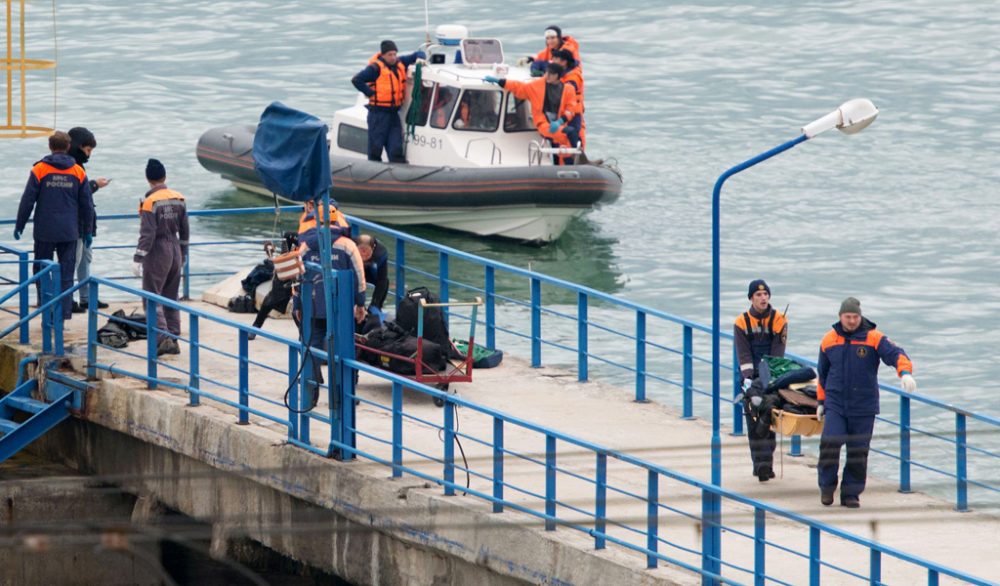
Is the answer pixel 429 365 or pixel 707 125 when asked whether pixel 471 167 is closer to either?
pixel 707 125

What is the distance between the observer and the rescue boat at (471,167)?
86.7ft

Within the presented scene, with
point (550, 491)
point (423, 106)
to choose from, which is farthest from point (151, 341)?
point (423, 106)

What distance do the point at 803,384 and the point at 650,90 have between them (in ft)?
86.4

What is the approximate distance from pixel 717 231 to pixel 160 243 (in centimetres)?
497

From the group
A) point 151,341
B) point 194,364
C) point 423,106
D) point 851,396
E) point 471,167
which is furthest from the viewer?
point 423,106

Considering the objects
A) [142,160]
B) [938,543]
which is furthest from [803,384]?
[142,160]

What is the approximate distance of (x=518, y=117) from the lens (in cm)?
2678

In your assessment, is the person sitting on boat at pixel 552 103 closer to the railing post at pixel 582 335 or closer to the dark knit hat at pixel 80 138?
the dark knit hat at pixel 80 138

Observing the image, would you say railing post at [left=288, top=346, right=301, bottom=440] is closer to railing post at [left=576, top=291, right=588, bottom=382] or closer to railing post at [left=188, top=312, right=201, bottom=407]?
railing post at [left=188, top=312, right=201, bottom=407]

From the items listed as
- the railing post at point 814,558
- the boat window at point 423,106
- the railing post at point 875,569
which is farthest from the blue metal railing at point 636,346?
the boat window at point 423,106

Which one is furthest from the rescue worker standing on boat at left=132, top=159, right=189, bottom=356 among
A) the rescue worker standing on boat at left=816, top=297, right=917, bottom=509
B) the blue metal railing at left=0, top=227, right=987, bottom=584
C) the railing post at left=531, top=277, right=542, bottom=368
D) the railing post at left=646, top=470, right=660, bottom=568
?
the rescue worker standing on boat at left=816, top=297, right=917, bottom=509

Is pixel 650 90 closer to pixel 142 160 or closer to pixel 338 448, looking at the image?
pixel 142 160

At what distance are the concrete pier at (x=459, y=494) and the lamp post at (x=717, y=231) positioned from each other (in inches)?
7.9

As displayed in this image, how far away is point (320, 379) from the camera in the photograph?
12.8m
